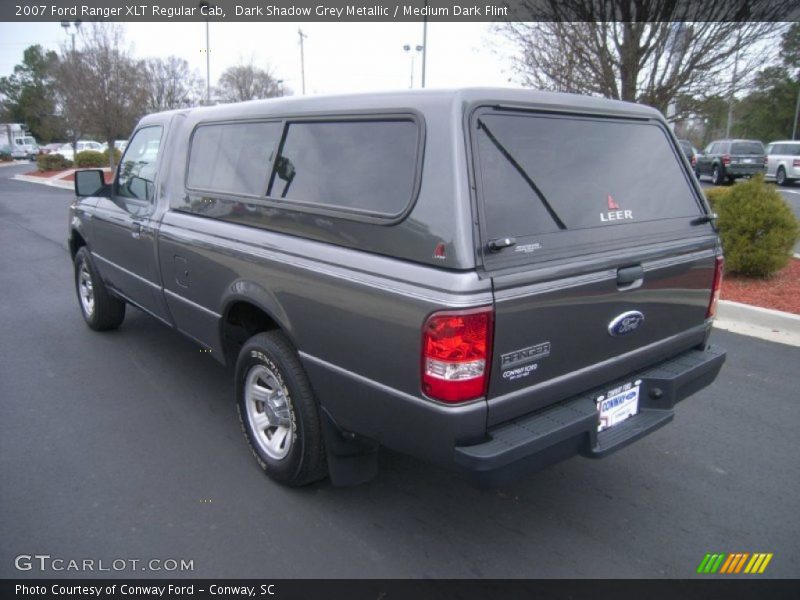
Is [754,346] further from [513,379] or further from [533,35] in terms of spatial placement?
[533,35]

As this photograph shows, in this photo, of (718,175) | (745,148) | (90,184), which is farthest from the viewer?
(718,175)

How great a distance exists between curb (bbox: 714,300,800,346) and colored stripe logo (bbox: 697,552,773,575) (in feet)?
11.4

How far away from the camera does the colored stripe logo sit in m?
2.68

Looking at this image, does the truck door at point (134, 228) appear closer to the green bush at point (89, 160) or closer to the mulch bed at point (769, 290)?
the mulch bed at point (769, 290)

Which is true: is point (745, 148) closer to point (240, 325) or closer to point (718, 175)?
point (718, 175)

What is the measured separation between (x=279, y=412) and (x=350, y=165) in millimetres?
1383

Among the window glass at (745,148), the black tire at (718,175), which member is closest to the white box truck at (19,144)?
the black tire at (718,175)

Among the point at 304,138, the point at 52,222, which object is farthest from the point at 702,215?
the point at 52,222

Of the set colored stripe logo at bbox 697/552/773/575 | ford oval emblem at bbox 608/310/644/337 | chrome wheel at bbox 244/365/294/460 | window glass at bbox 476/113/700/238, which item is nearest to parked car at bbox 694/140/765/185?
window glass at bbox 476/113/700/238

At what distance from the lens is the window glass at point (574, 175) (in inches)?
98.7

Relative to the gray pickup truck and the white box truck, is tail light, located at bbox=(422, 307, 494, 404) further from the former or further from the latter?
the white box truck

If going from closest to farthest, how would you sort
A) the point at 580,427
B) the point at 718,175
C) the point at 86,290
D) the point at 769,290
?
1. the point at 580,427
2. the point at 86,290
3. the point at 769,290
4. the point at 718,175

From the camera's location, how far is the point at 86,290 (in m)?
6.04
